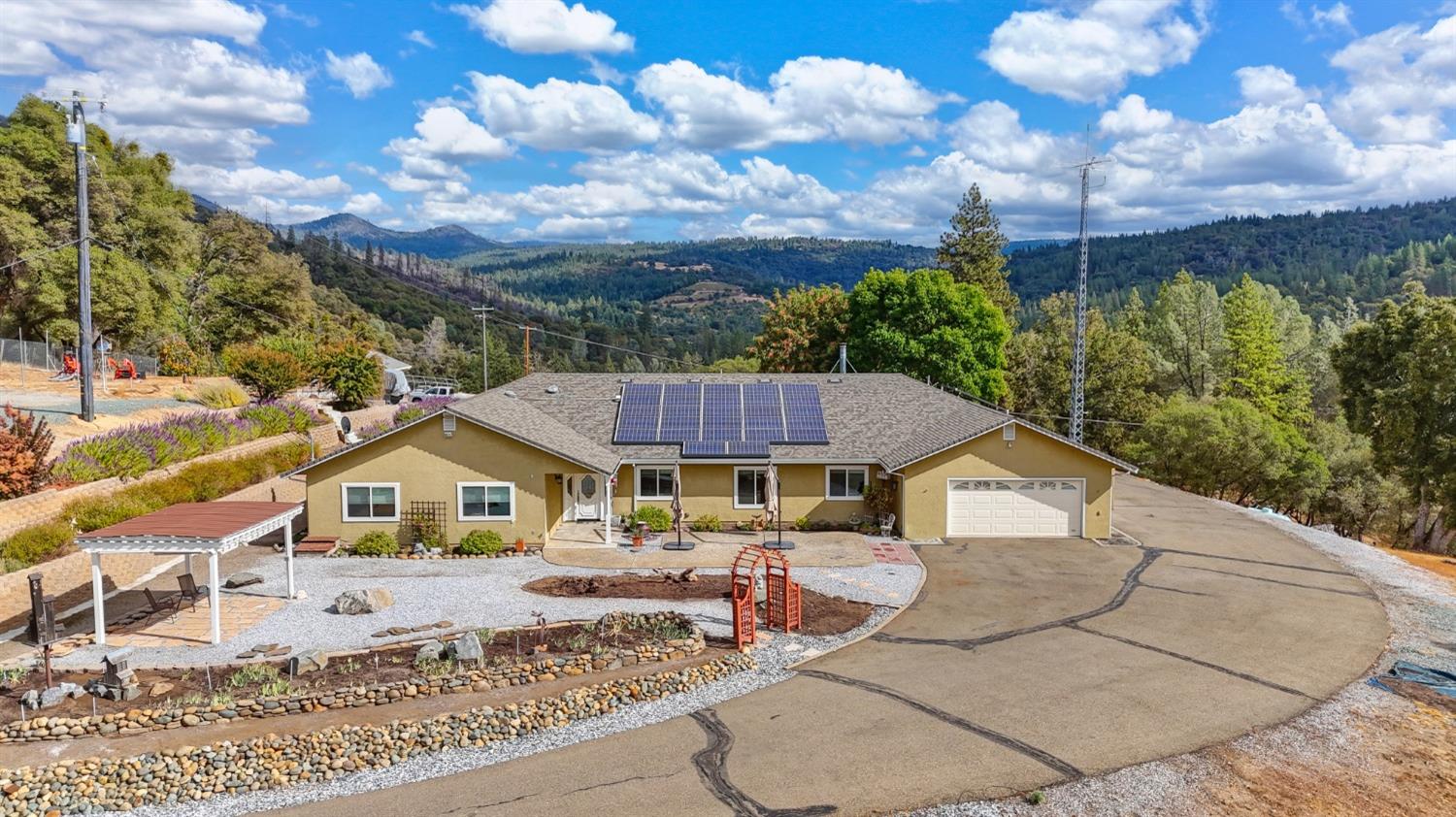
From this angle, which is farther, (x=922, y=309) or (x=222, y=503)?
(x=922, y=309)

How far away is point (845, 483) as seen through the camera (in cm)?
2648

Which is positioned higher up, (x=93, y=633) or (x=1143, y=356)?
(x=1143, y=356)

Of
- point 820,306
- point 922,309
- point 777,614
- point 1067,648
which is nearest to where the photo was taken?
point 1067,648

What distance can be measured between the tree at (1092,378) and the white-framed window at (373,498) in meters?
36.9

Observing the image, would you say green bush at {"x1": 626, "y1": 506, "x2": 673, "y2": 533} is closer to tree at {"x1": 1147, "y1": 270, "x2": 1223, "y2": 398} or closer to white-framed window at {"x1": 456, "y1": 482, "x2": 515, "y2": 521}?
white-framed window at {"x1": 456, "y1": 482, "x2": 515, "y2": 521}

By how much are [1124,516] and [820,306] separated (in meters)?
23.2

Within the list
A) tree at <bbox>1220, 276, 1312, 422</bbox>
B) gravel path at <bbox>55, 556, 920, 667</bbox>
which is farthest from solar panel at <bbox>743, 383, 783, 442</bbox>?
tree at <bbox>1220, 276, 1312, 422</bbox>

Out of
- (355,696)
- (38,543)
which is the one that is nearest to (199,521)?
(38,543)

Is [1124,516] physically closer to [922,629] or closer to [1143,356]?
Result: [922,629]

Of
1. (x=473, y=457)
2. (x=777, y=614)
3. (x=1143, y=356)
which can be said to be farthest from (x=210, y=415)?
(x=1143, y=356)

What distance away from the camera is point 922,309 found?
43406 mm

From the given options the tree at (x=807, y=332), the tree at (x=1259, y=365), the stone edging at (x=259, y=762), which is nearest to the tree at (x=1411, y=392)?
the tree at (x=1259, y=365)

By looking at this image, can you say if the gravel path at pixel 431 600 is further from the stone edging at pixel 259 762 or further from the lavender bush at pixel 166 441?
the lavender bush at pixel 166 441

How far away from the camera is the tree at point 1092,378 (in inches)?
1887
